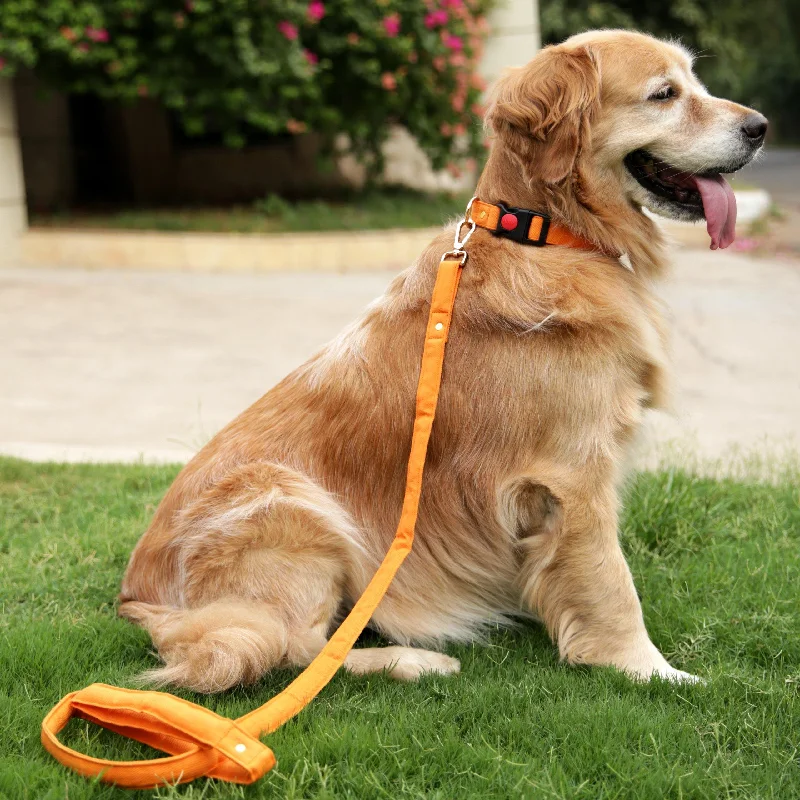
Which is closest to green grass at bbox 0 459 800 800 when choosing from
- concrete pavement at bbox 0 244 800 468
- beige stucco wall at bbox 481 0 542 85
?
concrete pavement at bbox 0 244 800 468

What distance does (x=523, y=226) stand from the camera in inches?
116

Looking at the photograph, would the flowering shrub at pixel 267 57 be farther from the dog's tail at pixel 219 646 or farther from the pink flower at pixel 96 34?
the dog's tail at pixel 219 646

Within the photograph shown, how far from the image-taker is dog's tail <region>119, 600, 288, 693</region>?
105 inches

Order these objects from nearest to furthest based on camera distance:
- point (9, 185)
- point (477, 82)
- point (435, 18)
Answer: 1. point (9, 185)
2. point (435, 18)
3. point (477, 82)

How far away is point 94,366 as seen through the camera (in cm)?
672

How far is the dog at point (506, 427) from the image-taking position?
9.39ft

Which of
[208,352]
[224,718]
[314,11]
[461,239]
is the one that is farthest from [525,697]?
[314,11]

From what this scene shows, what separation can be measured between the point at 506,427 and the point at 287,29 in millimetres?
7754

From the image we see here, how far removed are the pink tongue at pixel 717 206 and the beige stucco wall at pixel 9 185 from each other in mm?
8758

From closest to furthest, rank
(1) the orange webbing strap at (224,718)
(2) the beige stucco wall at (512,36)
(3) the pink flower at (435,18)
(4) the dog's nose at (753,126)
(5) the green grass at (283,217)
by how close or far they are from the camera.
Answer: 1. (1) the orange webbing strap at (224,718)
2. (4) the dog's nose at (753,126)
3. (3) the pink flower at (435,18)
4. (5) the green grass at (283,217)
5. (2) the beige stucco wall at (512,36)

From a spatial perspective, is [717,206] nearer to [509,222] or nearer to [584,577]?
[509,222]

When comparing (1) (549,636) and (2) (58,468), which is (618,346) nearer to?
(1) (549,636)

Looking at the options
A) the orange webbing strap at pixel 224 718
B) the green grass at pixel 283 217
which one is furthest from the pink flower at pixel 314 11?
the orange webbing strap at pixel 224 718

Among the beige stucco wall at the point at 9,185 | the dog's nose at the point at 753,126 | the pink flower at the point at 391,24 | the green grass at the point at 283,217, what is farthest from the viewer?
the green grass at the point at 283,217
